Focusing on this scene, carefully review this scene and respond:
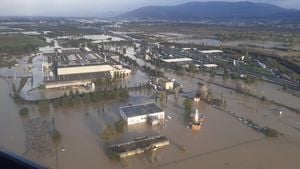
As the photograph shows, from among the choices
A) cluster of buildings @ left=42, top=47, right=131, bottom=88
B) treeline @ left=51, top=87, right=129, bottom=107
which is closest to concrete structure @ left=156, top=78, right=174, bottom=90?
treeline @ left=51, top=87, right=129, bottom=107

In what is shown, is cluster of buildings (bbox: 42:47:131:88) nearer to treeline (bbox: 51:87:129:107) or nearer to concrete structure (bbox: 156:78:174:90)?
treeline (bbox: 51:87:129:107)

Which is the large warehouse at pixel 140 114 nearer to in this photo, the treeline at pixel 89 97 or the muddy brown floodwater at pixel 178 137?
the muddy brown floodwater at pixel 178 137

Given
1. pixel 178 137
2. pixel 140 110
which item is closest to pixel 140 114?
pixel 140 110

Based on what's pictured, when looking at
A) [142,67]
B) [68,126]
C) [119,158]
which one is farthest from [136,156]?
[142,67]

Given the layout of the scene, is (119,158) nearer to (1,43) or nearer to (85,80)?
(85,80)

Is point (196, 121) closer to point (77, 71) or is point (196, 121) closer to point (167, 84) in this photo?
point (167, 84)

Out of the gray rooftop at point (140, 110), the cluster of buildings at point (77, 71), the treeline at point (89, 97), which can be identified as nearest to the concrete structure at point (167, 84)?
the treeline at point (89, 97)

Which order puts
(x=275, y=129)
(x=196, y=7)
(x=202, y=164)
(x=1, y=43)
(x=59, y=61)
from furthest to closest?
1. (x=196, y=7)
2. (x=1, y=43)
3. (x=59, y=61)
4. (x=275, y=129)
5. (x=202, y=164)
